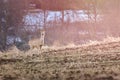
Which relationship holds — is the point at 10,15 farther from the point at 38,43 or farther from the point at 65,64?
the point at 65,64

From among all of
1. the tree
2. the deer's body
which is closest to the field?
the deer's body

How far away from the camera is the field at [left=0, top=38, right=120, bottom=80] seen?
4828 mm

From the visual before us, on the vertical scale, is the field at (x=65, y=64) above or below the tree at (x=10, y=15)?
below

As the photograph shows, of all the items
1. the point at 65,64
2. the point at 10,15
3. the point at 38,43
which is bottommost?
the point at 65,64

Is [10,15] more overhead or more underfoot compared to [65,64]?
more overhead

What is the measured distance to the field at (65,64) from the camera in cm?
483

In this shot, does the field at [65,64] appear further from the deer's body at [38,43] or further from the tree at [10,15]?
the tree at [10,15]

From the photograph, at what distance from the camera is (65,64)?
17.9 feet

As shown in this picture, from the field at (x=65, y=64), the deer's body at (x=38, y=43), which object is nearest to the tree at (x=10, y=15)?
the deer's body at (x=38, y=43)

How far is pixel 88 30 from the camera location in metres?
6.99

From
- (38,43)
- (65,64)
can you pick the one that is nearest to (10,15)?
(38,43)

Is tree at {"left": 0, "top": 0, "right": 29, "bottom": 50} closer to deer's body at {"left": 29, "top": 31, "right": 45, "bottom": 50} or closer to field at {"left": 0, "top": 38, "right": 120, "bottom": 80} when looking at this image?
deer's body at {"left": 29, "top": 31, "right": 45, "bottom": 50}

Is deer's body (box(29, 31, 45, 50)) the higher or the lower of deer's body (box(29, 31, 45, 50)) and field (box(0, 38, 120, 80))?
the higher

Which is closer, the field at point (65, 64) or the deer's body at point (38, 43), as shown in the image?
the field at point (65, 64)
